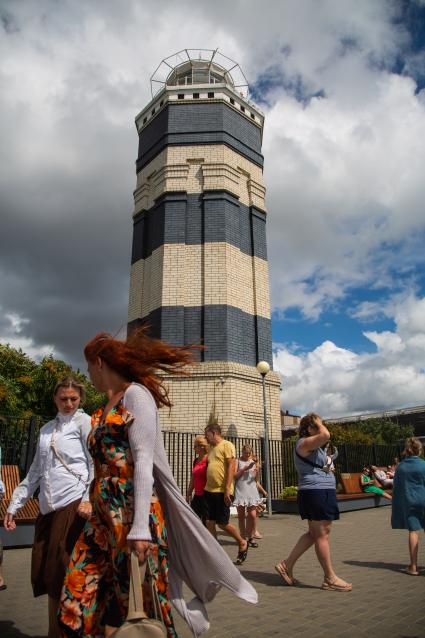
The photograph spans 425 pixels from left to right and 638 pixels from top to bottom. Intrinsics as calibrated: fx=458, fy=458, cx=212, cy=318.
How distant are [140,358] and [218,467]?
453cm

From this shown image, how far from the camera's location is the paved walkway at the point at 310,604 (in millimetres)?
3604

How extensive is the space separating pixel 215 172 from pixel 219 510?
1481cm

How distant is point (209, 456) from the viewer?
22.8 feet

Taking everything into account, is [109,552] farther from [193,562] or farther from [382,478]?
[382,478]

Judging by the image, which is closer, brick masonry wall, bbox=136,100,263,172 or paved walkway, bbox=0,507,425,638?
paved walkway, bbox=0,507,425,638

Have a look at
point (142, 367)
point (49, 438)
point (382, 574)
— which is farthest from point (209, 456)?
point (142, 367)

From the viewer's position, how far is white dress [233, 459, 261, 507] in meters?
7.98

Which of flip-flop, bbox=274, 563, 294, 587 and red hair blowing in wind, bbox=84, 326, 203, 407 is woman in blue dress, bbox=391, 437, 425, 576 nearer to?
flip-flop, bbox=274, 563, 294, 587

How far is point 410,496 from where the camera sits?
232 inches

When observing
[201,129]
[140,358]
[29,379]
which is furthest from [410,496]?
[29,379]

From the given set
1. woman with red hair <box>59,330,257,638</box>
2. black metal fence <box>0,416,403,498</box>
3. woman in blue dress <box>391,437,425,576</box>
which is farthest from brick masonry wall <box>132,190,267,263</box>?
woman with red hair <box>59,330,257,638</box>

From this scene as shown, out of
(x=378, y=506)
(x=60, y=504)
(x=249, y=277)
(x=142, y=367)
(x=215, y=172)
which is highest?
(x=215, y=172)

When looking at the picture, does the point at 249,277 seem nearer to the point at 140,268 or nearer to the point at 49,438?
the point at 140,268

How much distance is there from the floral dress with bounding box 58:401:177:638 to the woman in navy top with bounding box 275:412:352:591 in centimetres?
292
